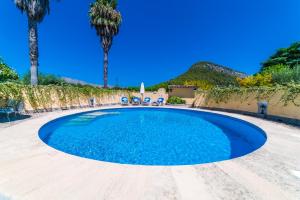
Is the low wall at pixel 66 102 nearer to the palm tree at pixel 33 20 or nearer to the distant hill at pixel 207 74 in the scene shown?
the palm tree at pixel 33 20

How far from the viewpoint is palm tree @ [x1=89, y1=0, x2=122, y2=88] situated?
1962cm

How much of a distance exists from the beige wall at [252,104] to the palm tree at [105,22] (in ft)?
35.2

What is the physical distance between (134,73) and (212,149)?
2327 inches

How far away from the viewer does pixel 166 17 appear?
3644 cm

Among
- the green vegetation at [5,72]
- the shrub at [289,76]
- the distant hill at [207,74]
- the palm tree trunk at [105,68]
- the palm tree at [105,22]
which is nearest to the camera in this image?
the green vegetation at [5,72]

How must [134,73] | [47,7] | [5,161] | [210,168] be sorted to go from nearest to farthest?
[210,168], [5,161], [47,7], [134,73]

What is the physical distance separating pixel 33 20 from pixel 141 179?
13952 mm

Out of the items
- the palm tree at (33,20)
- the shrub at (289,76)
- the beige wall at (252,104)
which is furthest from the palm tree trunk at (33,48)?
the shrub at (289,76)

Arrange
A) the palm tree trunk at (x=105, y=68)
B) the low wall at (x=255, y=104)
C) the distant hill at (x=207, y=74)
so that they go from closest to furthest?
1. the low wall at (x=255, y=104)
2. the palm tree trunk at (x=105, y=68)
3. the distant hill at (x=207, y=74)

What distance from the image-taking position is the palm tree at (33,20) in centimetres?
1198

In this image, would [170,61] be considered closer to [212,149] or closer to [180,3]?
[180,3]

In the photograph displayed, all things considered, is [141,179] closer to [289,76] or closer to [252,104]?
[252,104]

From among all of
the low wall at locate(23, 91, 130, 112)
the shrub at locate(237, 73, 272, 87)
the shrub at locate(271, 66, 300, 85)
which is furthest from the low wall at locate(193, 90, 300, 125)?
the low wall at locate(23, 91, 130, 112)

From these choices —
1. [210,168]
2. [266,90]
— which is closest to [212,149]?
[210,168]
